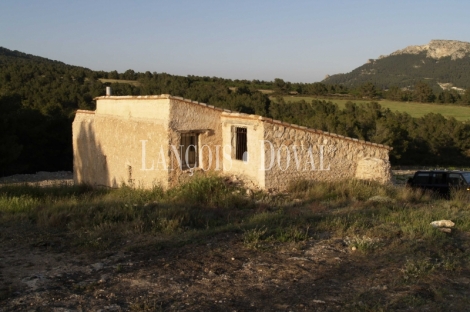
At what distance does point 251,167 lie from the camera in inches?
508

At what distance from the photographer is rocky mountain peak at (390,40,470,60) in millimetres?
98000

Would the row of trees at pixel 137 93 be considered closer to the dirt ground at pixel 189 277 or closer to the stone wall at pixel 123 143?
the stone wall at pixel 123 143

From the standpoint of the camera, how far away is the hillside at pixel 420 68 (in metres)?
83.4

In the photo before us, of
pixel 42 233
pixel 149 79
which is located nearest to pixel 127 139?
pixel 42 233

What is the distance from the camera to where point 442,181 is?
1417cm

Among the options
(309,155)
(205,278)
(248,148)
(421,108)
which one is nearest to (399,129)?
(421,108)

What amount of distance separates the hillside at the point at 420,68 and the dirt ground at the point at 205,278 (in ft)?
260

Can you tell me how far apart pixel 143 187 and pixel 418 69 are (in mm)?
88837

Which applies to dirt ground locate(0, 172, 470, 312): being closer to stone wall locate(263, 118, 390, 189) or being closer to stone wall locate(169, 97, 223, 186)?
stone wall locate(263, 118, 390, 189)

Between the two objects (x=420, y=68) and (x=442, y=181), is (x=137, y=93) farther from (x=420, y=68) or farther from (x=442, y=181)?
(x=420, y=68)

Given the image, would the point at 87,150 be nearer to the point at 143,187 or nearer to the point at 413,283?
the point at 143,187

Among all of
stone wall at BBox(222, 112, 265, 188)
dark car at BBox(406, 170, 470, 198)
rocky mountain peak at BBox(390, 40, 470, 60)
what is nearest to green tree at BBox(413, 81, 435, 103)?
dark car at BBox(406, 170, 470, 198)

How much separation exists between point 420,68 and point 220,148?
87879 millimetres

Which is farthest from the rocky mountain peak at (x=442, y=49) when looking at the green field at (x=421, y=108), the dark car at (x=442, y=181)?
the dark car at (x=442, y=181)
